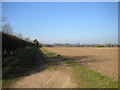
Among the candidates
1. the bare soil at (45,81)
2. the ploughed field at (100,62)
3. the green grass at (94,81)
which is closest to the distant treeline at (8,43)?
the bare soil at (45,81)

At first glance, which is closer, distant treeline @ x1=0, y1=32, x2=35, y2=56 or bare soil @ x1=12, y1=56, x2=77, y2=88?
bare soil @ x1=12, y1=56, x2=77, y2=88

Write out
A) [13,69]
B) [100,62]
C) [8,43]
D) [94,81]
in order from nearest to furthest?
1. [94,81]
2. [13,69]
3. [8,43]
4. [100,62]

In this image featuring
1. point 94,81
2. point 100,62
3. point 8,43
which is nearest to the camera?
point 94,81

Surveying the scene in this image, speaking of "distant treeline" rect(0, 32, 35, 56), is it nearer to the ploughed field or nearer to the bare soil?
the bare soil

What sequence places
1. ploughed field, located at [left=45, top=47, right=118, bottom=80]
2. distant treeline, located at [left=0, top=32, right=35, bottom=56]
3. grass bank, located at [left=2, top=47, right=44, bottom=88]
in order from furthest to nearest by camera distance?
1. distant treeline, located at [left=0, top=32, right=35, bottom=56]
2. ploughed field, located at [left=45, top=47, right=118, bottom=80]
3. grass bank, located at [left=2, top=47, right=44, bottom=88]

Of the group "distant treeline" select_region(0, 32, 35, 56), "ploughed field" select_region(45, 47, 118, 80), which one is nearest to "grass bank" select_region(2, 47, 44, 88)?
"distant treeline" select_region(0, 32, 35, 56)

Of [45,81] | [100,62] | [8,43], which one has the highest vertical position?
[8,43]

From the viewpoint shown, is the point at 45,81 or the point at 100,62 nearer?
the point at 45,81

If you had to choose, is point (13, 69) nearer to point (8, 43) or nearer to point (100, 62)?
point (8, 43)

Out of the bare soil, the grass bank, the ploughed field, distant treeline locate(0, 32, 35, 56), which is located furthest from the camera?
distant treeline locate(0, 32, 35, 56)

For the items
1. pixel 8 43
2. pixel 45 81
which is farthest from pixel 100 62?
pixel 8 43

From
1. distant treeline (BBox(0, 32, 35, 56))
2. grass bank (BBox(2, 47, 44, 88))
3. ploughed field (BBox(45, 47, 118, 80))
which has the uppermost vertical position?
distant treeline (BBox(0, 32, 35, 56))

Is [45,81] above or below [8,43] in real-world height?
below

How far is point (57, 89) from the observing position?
17.1ft
